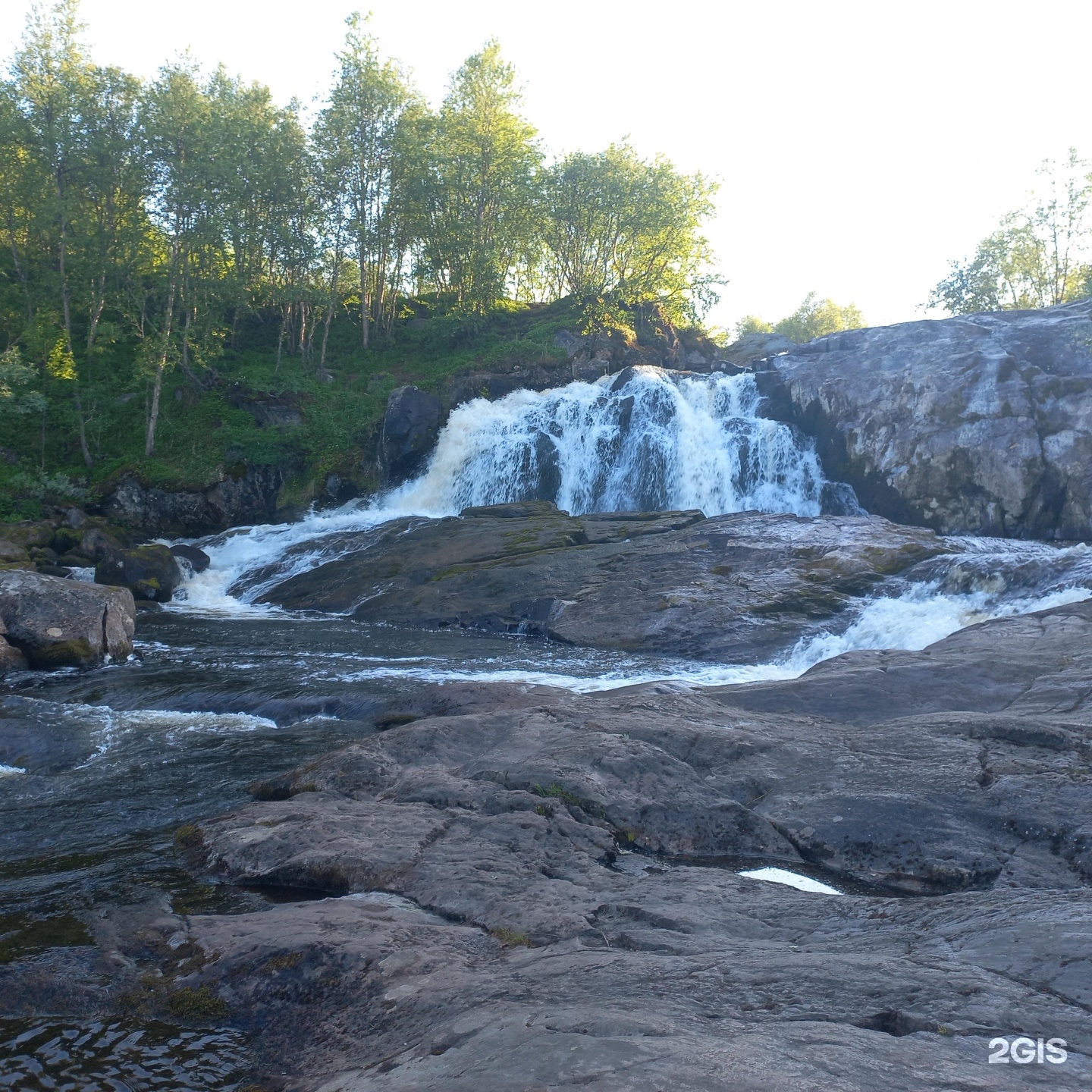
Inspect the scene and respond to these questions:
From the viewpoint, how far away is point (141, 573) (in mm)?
20844

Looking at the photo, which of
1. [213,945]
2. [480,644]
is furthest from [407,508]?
[213,945]

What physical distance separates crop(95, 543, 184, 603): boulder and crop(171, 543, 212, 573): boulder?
1.81m

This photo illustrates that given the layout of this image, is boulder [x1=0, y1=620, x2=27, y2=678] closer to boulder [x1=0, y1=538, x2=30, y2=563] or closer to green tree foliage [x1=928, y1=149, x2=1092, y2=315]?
boulder [x1=0, y1=538, x2=30, y2=563]

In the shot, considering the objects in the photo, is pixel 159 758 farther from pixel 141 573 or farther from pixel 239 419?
pixel 239 419

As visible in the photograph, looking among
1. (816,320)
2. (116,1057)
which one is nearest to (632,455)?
(116,1057)

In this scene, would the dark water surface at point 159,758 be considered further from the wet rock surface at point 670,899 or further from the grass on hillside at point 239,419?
the grass on hillside at point 239,419

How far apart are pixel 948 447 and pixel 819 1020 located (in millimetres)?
24137

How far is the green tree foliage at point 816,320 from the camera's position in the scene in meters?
74.2

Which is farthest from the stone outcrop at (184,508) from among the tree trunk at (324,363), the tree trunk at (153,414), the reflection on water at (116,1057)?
the reflection on water at (116,1057)

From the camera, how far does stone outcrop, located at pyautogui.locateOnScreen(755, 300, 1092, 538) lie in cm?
2303

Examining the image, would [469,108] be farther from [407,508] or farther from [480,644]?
[480,644]

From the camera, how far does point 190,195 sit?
1115 inches

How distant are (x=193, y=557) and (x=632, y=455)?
1333cm

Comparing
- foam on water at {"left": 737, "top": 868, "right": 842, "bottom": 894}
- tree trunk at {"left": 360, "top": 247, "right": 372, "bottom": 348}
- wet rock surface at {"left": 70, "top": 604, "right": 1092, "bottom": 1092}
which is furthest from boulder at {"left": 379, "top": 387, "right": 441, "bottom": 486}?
foam on water at {"left": 737, "top": 868, "right": 842, "bottom": 894}
